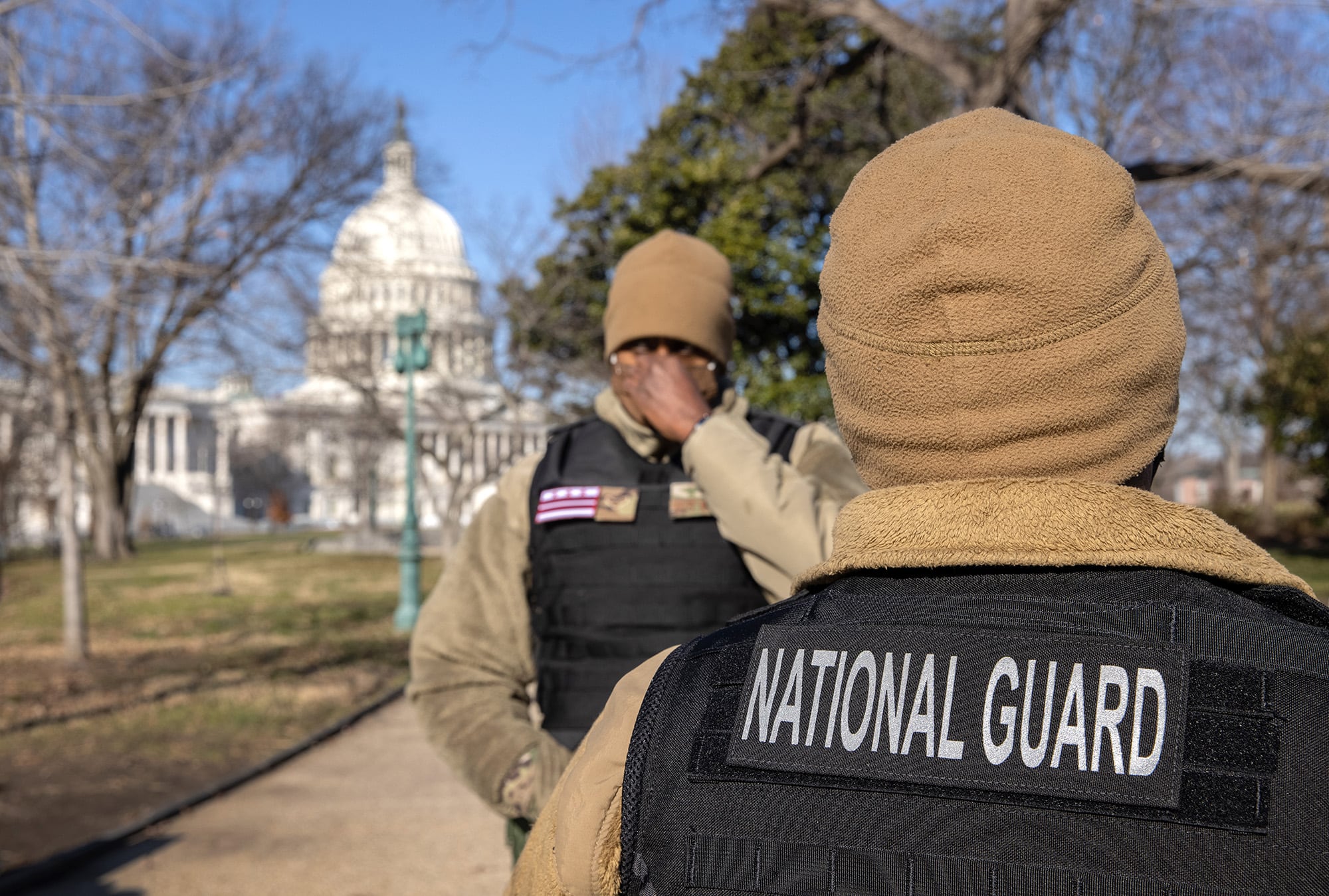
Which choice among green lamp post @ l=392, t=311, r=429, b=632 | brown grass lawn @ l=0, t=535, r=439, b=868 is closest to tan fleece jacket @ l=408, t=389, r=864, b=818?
brown grass lawn @ l=0, t=535, r=439, b=868

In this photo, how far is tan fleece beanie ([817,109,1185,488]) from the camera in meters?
1.10

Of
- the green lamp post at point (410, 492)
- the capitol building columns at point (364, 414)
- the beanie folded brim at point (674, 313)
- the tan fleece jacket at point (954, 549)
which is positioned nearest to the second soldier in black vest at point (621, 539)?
the beanie folded brim at point (674, 313)

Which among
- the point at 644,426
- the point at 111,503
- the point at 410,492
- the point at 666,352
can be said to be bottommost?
the point at 111,503

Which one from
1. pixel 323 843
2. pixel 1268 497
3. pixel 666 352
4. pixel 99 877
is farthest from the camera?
pixel 1268 497

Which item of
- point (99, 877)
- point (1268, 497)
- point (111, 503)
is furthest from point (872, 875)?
point (111, 503)

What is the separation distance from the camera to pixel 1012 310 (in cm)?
111

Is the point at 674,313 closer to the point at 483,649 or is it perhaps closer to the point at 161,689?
the point at 483,649

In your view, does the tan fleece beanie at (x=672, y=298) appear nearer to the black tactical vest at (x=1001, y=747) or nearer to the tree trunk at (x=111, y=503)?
the black tactical vest at (x=1001, y=747)

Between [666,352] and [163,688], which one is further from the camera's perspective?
[163,688]

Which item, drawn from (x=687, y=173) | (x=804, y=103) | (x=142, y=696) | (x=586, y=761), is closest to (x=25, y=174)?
(x=142, y=696)

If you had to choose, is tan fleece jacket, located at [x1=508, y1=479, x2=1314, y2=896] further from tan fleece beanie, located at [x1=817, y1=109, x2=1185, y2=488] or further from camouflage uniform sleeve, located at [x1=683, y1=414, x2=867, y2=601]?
camouflage uniform sleeve, located at [x1=683, y1=414, x2=867, y2=601]

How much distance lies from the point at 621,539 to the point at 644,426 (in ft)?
0.97

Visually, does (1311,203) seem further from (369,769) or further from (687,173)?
(369,769)

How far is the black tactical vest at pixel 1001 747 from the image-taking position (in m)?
0.95
